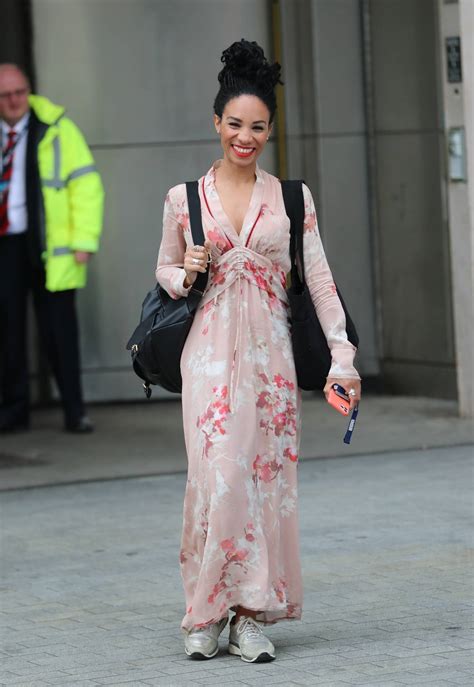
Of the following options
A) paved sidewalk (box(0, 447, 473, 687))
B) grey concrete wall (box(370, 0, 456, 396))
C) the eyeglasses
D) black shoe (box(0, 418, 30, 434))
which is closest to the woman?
paved sidewalk (box(0, 447, 473, 687))

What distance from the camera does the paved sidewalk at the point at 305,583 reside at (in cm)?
503

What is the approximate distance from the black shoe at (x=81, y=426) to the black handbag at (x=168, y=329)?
4.89 metres

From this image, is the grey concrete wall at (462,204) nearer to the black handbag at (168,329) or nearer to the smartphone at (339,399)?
the black handbag at (168,329)

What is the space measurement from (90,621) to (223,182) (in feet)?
5.33

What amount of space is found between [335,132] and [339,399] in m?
6.38

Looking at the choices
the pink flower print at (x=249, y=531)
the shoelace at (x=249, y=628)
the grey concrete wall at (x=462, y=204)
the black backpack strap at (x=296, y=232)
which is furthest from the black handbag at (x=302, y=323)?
the grey concrete wall at (x=462, y=204)

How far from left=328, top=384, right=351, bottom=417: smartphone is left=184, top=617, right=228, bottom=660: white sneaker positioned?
77 cm

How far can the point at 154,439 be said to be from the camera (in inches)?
388

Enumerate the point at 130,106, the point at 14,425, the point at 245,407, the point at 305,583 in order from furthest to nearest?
the point at 130,106 → the point at 14,425 → the point at 305,583 → the point at 245,407

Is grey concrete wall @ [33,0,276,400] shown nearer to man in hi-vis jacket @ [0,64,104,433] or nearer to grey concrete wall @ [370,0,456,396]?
grey concrete wall @ [370,0,456,396]

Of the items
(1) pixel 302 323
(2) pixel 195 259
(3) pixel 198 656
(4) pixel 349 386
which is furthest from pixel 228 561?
(2) pixel 195 259

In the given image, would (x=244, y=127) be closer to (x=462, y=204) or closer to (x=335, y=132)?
(x=462, y=204)

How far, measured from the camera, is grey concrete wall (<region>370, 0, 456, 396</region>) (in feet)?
35.3

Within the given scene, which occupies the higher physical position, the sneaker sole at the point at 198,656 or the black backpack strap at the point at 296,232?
the black backpack strap at the point at 296,232
